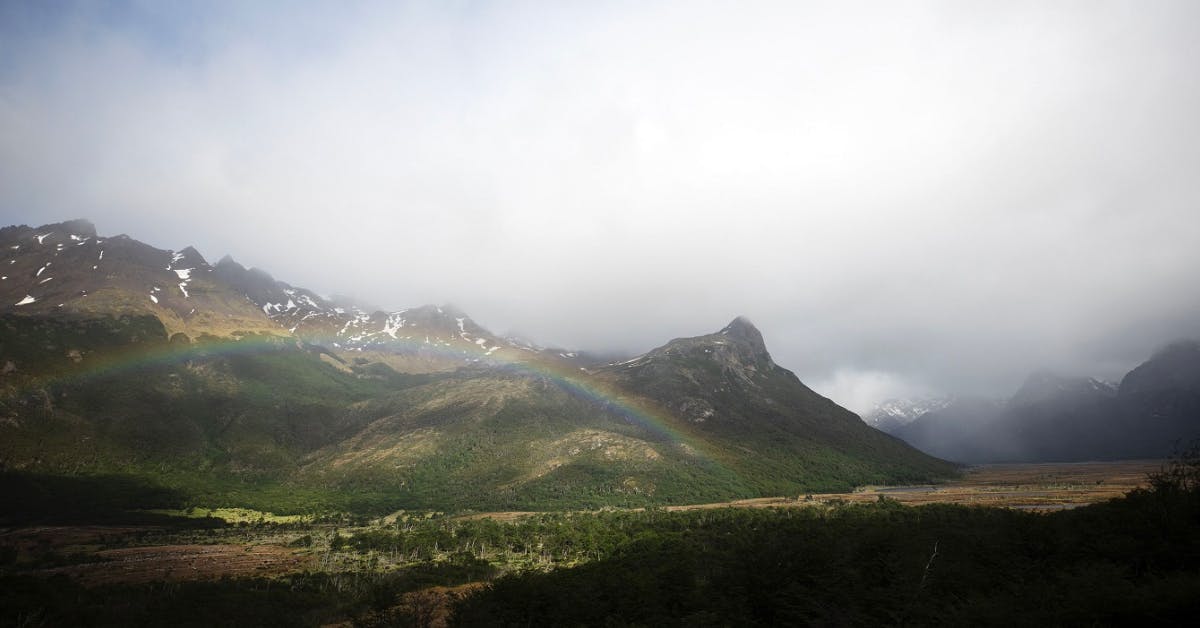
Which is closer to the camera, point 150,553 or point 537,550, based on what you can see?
point 150,553

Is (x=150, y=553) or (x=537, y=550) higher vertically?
(x=150, y=553)

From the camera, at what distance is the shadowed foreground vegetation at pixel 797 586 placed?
30.7 metres

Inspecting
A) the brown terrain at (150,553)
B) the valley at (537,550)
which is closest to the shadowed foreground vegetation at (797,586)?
the valley at (537,550)

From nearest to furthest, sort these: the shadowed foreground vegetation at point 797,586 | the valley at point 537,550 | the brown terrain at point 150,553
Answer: the shadowed foreground vegetation at point 797,586, the valley at point 537,550, the brown terrain at point 150,553

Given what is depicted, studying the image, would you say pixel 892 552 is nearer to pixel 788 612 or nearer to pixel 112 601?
pixel 788 612

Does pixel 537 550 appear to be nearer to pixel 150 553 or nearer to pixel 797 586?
pixel 797 586

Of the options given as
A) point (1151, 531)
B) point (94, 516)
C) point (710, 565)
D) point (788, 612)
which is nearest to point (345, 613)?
point (710, 565)

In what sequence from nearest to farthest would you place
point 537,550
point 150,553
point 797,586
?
point 797,586
point 150,553
point 537,550

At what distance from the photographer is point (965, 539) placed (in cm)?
5350

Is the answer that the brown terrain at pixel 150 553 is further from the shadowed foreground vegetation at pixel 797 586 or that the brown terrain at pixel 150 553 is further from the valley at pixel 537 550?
the shadowed foreground vegetation at pixel 797 586

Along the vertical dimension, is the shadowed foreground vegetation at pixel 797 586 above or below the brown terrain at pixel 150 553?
above

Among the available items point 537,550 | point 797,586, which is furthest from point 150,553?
point 797,586

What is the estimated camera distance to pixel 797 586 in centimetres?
3950

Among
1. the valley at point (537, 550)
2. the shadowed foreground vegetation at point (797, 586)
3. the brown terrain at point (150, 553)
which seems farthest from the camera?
the brown terrain at point (150, 553)
